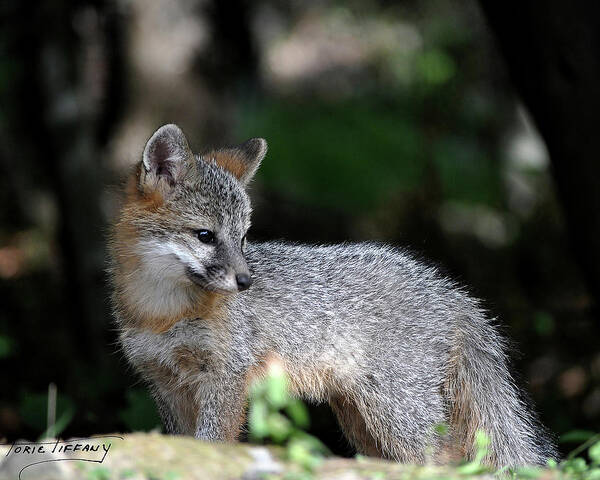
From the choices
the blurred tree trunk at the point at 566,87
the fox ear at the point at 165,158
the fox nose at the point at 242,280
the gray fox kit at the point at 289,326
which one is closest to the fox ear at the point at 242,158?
the gray fox kit at the point at 289,326

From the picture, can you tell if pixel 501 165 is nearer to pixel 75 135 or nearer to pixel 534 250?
pixel 534 250

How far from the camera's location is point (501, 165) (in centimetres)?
1648

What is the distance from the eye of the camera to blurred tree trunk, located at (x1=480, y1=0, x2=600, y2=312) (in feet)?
23.4

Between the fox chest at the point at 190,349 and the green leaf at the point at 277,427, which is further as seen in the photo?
the fox chest at the point at 190,349

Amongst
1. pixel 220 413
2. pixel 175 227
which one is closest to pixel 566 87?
pixel 175 227

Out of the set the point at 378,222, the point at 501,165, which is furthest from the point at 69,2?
the point at 501,165

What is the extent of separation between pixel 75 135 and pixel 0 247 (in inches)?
192

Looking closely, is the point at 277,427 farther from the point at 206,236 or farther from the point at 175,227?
the point at 175,227

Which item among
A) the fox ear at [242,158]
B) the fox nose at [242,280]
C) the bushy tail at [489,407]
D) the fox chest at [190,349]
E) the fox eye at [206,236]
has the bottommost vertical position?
the bushy tail at [489,407]

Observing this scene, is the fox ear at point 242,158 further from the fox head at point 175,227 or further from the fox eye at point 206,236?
the fox eye at point 206,236

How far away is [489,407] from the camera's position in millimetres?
6152

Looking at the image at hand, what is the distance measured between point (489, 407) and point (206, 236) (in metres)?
2.36

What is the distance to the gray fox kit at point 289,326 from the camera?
5.44 m

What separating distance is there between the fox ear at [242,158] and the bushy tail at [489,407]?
1882mm
